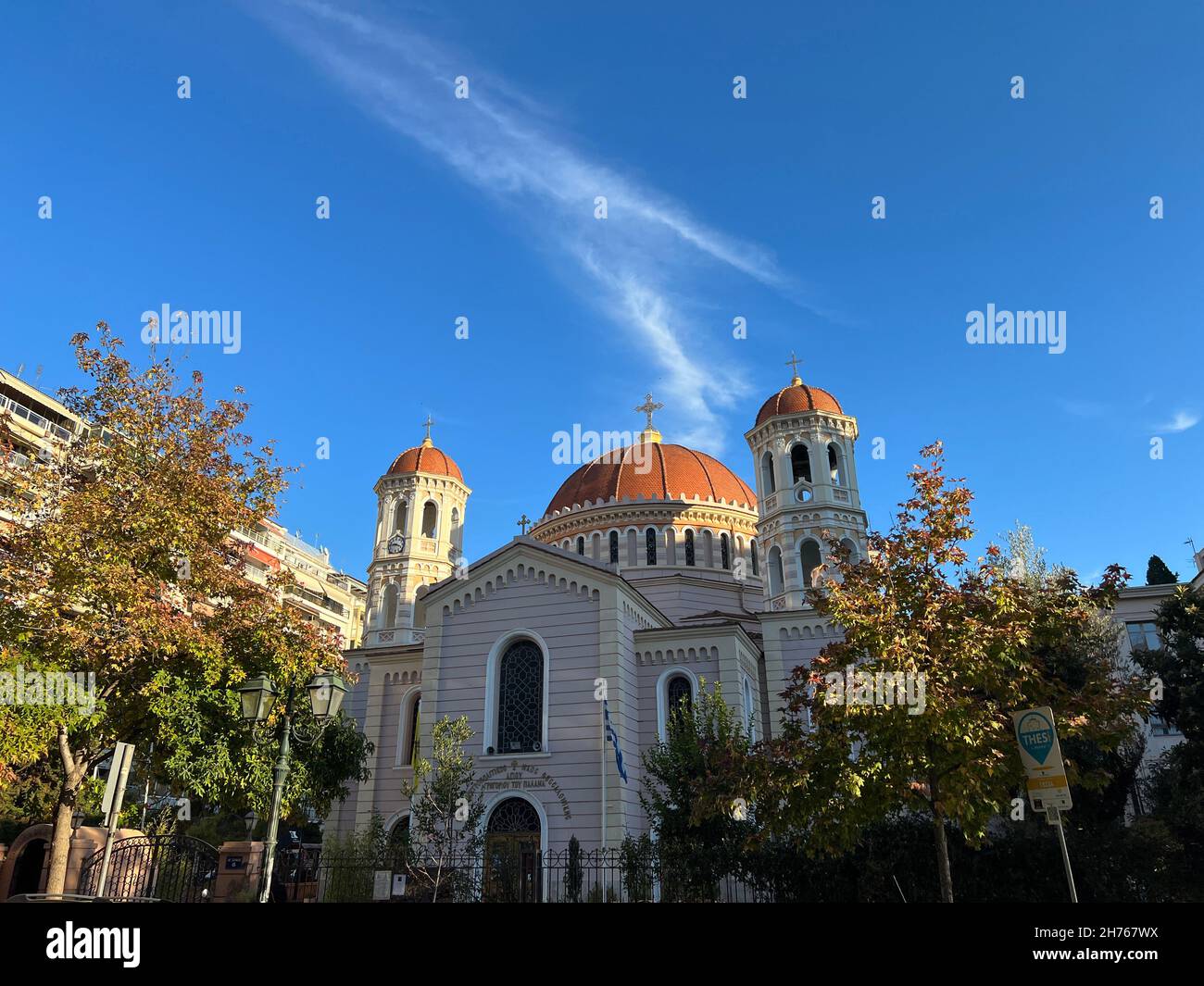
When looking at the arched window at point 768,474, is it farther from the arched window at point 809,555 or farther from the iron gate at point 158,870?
the iron gate at point 158,870

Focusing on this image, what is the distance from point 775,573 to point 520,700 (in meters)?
12.5

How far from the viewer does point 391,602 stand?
126ft

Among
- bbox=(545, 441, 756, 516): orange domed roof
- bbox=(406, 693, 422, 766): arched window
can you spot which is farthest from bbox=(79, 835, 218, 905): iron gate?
bbox=(545, 441, 756, 516): orange domed roof

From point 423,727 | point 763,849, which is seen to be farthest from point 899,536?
point 423,727

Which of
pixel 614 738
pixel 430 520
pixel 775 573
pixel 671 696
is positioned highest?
pixel 430 520

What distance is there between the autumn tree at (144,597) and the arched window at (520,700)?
21.5ft

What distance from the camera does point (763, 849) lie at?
1950cm

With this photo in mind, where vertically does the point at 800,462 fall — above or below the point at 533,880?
above

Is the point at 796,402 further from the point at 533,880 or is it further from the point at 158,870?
the point at 158,870

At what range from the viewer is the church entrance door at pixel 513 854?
69.2 feet
